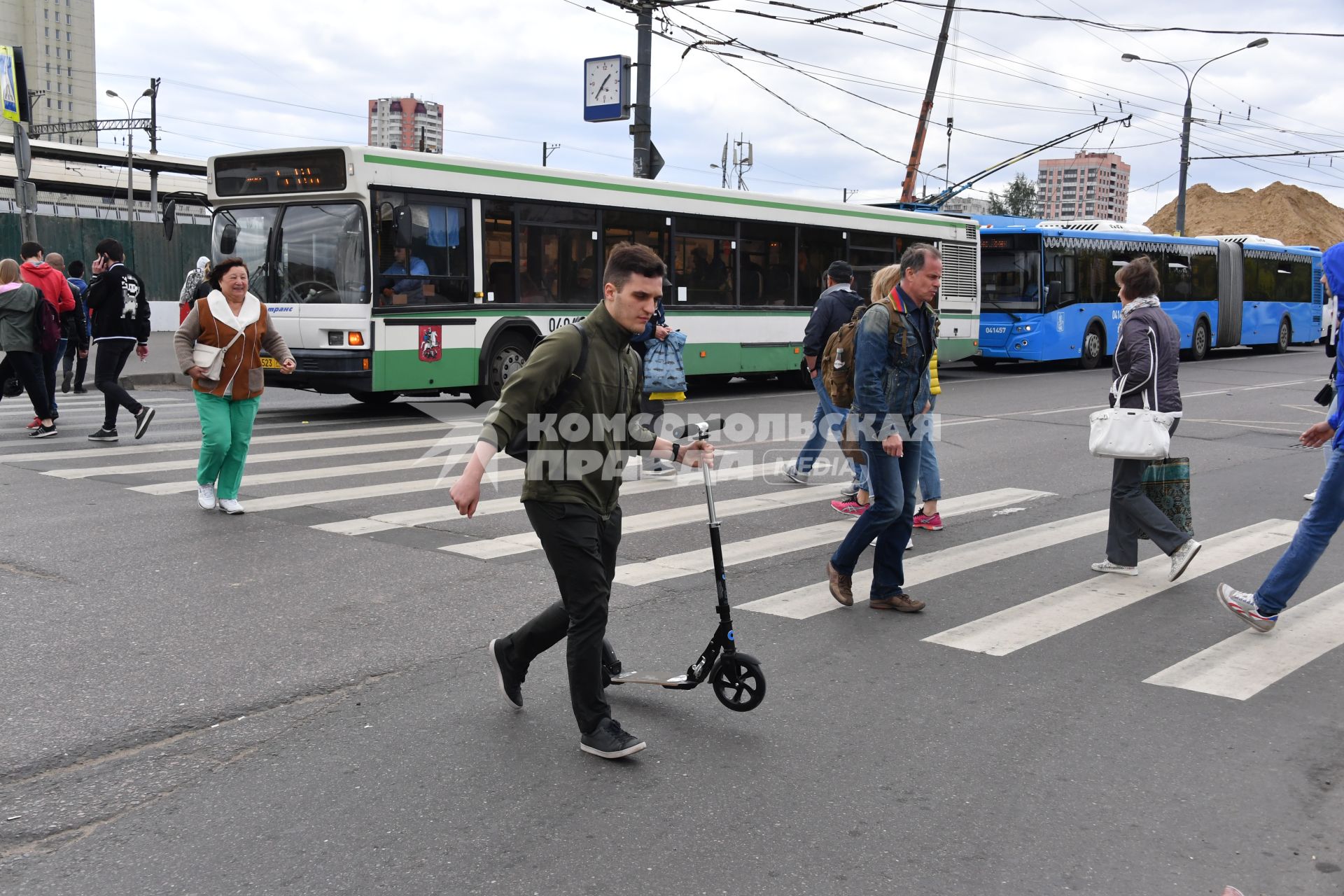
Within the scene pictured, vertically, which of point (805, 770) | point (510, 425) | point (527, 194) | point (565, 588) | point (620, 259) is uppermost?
point (527, 194)

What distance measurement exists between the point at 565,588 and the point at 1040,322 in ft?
75.5

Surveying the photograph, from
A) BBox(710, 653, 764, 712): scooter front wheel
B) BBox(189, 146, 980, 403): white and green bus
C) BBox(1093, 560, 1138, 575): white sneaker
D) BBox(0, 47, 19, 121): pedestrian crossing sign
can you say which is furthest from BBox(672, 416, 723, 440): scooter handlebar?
BBox(0, 47, 19, 121): pedestrian crossing sign

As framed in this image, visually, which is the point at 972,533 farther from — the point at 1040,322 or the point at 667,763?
the point at 1040,322

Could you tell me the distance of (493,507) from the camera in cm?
898

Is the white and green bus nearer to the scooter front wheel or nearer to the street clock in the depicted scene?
the street clock

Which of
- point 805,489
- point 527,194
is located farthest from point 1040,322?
point 805,489

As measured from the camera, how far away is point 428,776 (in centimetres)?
405

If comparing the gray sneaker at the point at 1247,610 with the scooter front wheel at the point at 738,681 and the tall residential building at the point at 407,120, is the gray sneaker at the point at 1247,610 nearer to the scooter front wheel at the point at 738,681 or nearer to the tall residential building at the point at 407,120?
the scooter front wheel at the point at 738,681

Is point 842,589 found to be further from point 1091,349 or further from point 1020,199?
point 1020,199

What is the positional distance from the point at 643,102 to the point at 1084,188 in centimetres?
5097

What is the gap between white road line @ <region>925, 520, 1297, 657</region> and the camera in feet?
19.1

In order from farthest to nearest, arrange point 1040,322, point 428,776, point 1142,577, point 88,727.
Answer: point 1040,322
point 1142,577
point 88,727
point 428,776

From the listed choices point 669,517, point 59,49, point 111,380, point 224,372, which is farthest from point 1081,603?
point 59,49

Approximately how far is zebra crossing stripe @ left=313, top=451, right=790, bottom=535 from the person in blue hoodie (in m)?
4.26
